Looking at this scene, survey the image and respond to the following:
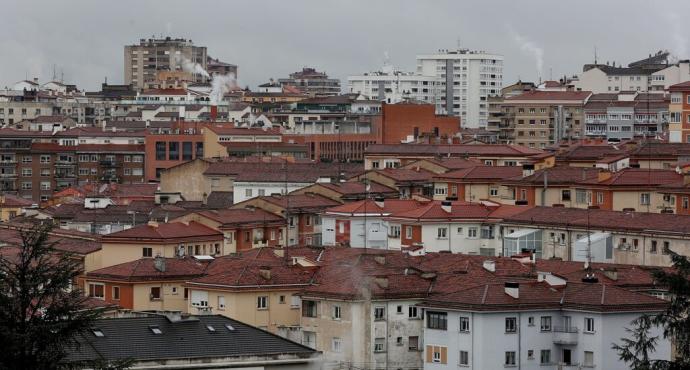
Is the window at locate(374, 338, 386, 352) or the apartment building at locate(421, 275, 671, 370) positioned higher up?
the apartment building at locate(421, 275, 671, 370)

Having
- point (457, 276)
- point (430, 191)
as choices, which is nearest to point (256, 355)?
point (457, 276)

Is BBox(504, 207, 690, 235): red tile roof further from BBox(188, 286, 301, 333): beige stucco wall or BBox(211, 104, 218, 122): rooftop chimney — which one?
BBox(211, 104, 218, 122): rooftop chimney

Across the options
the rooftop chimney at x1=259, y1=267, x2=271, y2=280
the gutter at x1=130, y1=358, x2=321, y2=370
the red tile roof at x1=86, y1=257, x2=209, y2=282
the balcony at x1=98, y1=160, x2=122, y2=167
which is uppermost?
the rooftop chimney at x1=259, y1=267, x2=271, y2=280

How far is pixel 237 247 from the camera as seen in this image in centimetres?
6781

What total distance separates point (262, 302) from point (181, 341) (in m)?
13.0

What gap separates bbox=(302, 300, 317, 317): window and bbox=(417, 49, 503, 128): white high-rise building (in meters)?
136

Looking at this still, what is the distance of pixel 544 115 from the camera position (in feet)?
465

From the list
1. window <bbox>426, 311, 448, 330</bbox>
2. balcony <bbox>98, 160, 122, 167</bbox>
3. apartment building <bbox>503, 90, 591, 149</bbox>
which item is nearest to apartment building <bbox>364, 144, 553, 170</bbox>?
balcony <bbox>98, 160, 122, 167</bbox>

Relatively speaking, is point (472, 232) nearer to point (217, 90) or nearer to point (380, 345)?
point (380, 345)

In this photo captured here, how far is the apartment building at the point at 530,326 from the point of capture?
45.7m

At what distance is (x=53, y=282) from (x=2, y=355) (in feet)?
3.86

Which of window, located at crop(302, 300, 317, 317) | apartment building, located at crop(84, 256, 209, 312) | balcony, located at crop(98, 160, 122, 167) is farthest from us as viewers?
balcony, located at crop(98, 160, 122, 167)

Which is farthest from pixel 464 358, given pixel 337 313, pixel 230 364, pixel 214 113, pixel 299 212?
pixel 214 113

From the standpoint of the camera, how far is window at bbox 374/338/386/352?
4856cm
